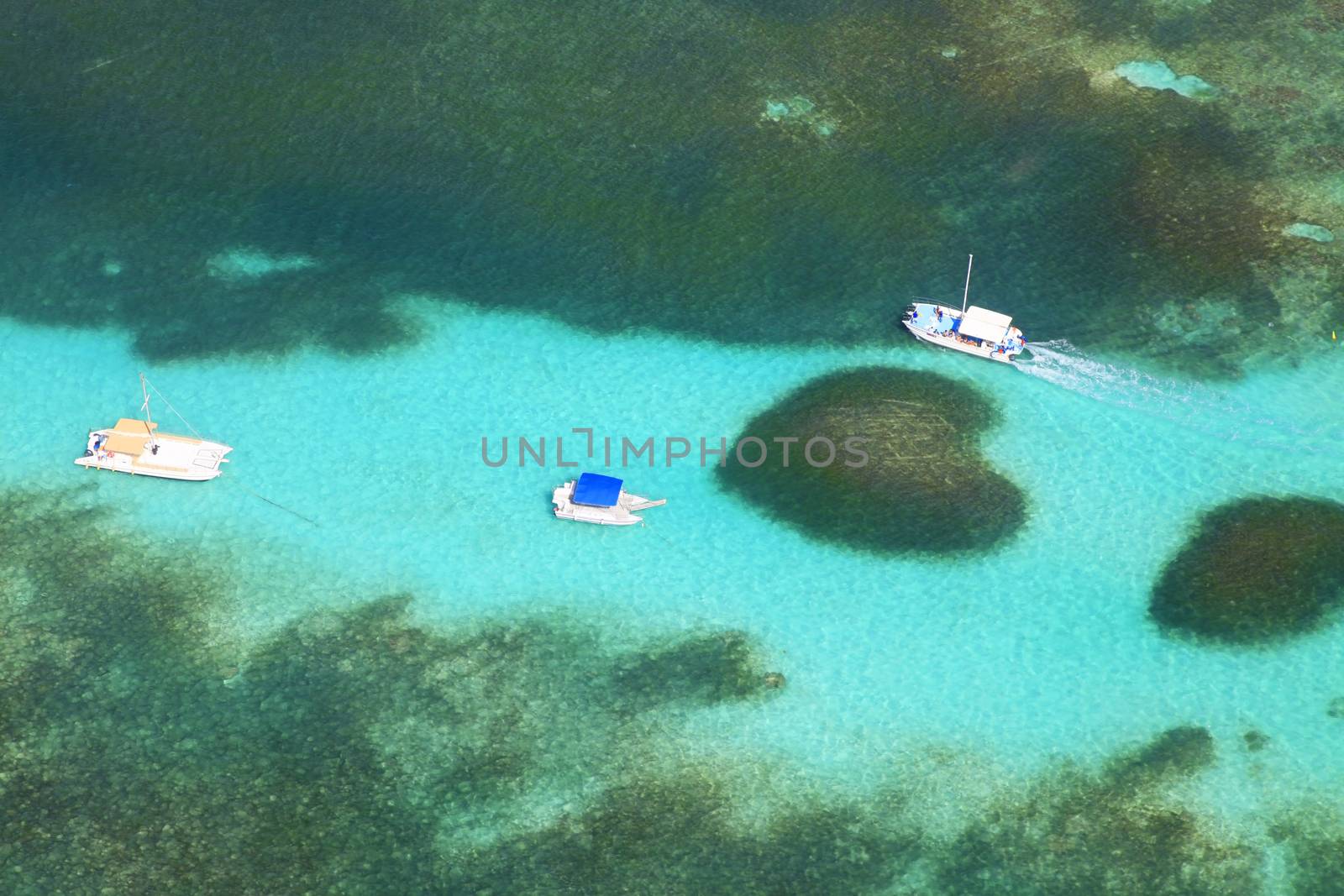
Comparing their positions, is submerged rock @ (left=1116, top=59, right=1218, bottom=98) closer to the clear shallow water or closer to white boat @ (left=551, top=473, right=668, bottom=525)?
the clear shallow water

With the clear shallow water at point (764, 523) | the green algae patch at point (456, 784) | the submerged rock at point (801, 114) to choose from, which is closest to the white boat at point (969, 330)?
the clear shallow water at point (764, 523)

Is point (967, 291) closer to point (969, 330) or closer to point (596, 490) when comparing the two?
point (969, 330)

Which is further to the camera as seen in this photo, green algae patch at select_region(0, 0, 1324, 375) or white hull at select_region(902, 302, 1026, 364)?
green algae patch at select_region(0, 0, 1324, 375)

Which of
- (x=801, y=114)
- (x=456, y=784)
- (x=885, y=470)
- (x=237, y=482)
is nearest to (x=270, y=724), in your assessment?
(x=456, y=784)

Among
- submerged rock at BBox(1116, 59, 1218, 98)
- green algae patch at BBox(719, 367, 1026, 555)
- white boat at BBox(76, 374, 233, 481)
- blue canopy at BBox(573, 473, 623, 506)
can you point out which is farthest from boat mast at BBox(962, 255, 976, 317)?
white boat at BBox(76, 374, 233, 481)

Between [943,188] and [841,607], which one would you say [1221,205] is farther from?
[841,607]

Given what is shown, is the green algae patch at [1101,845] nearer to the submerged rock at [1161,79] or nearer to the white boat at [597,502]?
the white boat at [597,502]
